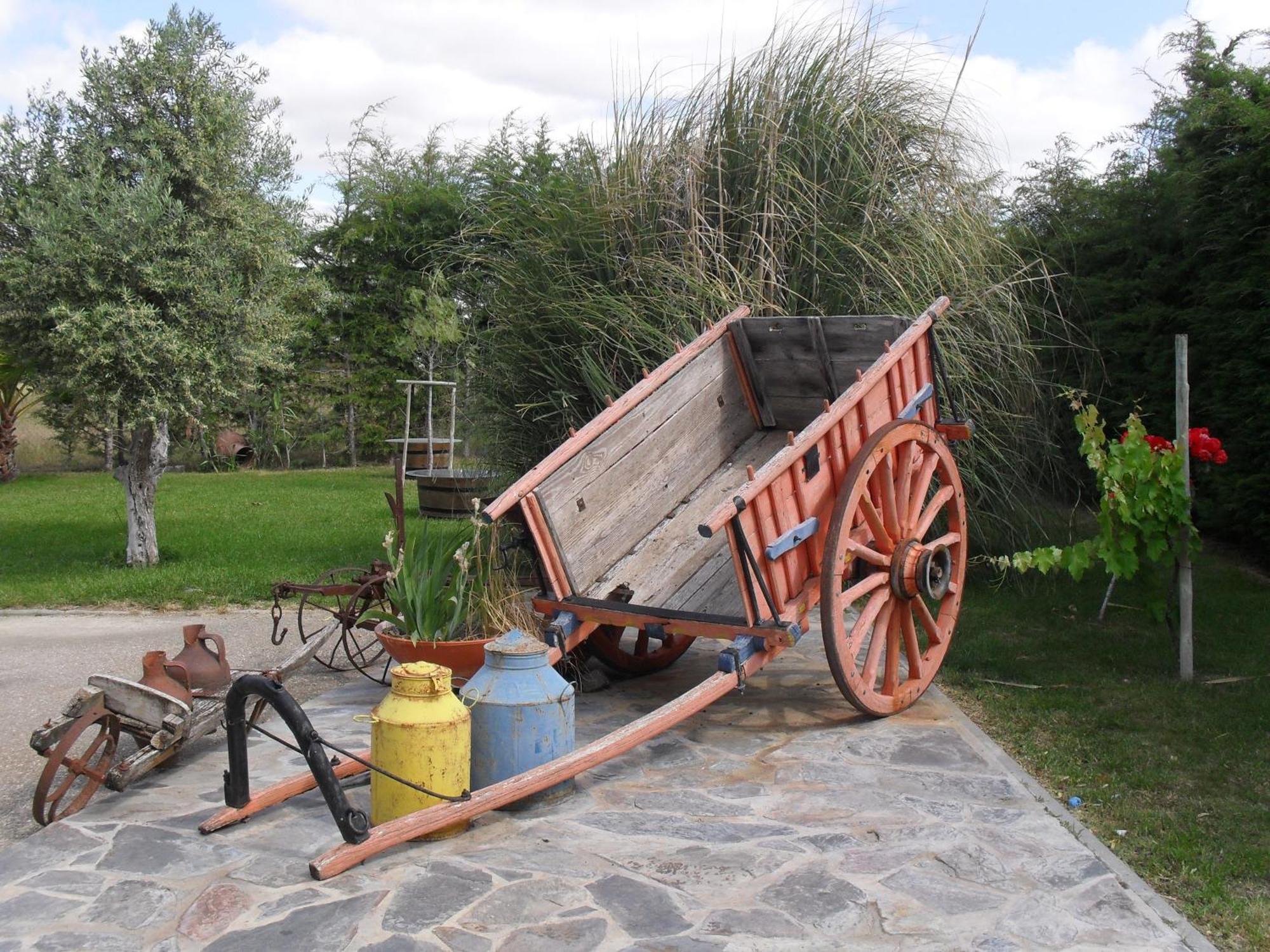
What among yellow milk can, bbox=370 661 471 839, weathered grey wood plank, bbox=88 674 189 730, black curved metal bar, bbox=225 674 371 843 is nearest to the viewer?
black curved metal bar, bbox=225 674 371 843

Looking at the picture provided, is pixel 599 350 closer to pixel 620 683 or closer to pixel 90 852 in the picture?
pixel 620 683

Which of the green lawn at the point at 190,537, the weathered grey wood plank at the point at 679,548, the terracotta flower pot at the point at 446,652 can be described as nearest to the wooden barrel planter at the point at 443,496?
the green lawn at the point at 190,537

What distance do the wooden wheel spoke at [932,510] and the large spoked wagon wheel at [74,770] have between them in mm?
3057

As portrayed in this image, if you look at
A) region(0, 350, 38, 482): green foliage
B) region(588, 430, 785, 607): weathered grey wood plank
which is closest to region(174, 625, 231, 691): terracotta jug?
region(588, 430, 785, 607): weathered grey wood plank

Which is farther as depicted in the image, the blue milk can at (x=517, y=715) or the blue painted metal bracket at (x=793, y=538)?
the blue painted metal bracket at (x=793, y=538)

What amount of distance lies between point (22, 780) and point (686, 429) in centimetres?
289

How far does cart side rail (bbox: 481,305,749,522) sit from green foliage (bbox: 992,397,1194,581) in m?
1.65

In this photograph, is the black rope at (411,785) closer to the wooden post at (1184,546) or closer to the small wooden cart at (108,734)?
the small wooden cart at (108,734)

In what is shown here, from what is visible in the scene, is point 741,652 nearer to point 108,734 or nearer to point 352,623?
point 352,623

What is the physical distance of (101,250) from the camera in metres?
7.34

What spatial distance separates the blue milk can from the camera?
3641 mm

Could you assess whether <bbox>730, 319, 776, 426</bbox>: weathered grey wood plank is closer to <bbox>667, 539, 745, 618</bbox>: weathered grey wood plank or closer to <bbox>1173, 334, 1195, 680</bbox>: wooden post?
<bbox>667, 539, 745, 618</bbox>: weathered grey wood plank

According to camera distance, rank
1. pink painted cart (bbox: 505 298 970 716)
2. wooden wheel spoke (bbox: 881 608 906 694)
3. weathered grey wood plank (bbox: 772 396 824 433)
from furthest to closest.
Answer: weathered grey wood plank (bbox: 772 396 824 433), wooden wheel spoke (bbox: 881 608 906 694), pink painted cart (bbox: 505 298 970 716)

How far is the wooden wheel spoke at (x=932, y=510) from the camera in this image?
186 inches
